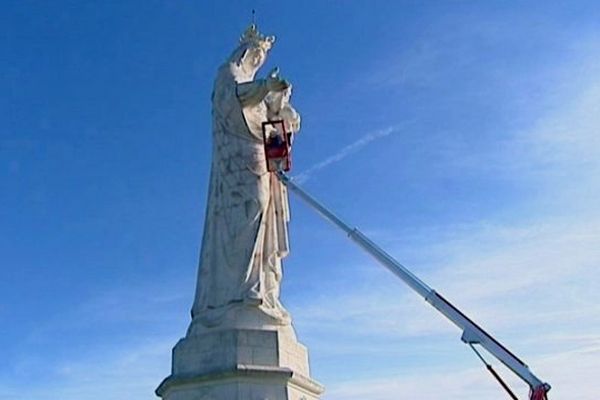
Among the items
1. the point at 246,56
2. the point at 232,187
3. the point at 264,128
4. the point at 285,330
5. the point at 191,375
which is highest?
the point at 246,56

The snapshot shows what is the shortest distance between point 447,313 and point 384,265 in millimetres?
1930

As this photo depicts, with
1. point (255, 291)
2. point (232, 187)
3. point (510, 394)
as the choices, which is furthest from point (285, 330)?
point (510, 394)

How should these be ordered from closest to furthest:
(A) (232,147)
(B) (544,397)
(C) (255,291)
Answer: (B) (544,397)
(C) (255,291)
(A) (232,147)

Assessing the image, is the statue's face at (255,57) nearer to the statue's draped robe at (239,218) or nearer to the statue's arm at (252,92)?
the statue's draped robe at (239,218)

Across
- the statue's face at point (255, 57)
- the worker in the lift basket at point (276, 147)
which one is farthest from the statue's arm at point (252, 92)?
the statue's face at point (255, 57)

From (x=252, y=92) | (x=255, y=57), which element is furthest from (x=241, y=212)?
(x=255, y=57)

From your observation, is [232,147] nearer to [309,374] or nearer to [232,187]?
[232,187]

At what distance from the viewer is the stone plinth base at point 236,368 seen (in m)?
15.3

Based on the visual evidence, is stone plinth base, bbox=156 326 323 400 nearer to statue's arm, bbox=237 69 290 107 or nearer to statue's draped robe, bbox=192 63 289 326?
statue's draped robe, bbox=192 63 289 326

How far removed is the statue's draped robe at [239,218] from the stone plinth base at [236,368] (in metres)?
0.58

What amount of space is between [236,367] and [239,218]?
3393mm

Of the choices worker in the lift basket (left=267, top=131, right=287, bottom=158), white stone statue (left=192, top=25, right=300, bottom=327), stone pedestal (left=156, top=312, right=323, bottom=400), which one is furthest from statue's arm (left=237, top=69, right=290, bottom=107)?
stone pedestal (left=156, top=312, right=323, bottom=400)

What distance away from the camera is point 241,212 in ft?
56.6

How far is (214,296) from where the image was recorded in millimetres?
16766
